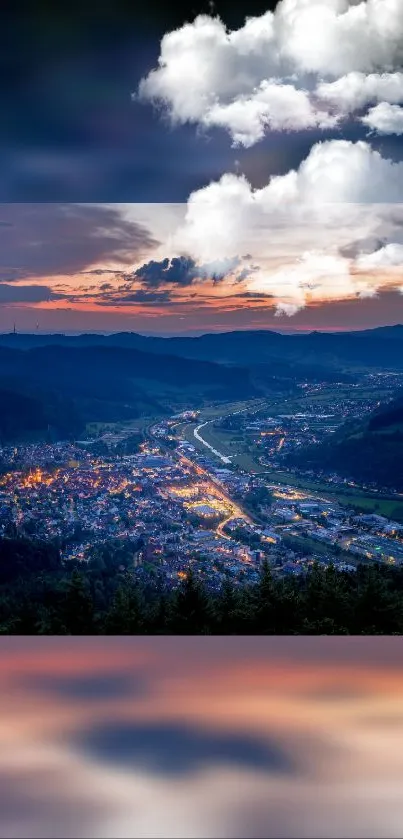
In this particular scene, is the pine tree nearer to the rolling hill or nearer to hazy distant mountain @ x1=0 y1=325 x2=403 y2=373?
the rolling hill

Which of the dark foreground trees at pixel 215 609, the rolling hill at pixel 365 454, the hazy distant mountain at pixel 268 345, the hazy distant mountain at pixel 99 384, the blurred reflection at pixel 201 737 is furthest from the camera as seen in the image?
the hazy distant mountain at pixel 268 345

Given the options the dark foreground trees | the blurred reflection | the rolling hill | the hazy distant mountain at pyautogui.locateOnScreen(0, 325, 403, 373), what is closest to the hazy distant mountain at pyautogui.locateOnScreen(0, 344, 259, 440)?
the hazy distant mountain at pyautogui.locateOnScreen(0, 325, 403, 373)

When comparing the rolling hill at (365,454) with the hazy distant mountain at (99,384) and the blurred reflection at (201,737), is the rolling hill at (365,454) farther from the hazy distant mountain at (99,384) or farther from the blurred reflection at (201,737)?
the blurred reflection at (201,737)

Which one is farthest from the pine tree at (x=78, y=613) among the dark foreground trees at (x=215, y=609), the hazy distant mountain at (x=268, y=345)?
the hazy distant mountain at (x=268, y=345)

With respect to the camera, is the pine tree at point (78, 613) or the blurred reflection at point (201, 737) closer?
the blurred reflection at point (201, 737)

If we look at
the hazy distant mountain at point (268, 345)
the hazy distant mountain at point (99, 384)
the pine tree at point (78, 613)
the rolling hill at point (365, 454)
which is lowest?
the pine tree at point (78, 613)
